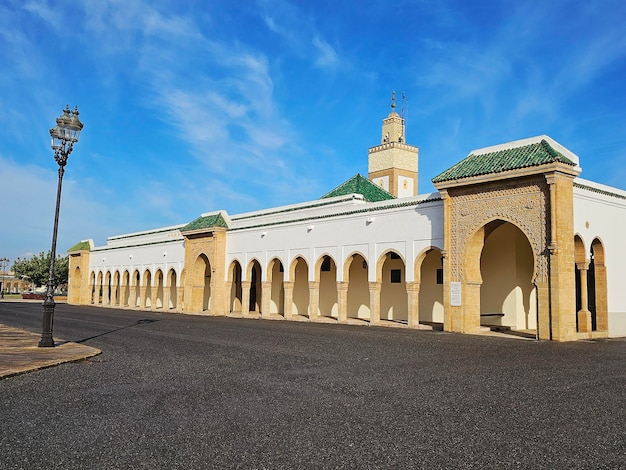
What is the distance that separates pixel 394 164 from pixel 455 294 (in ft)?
78.8

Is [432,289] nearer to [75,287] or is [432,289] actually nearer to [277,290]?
[277,290]

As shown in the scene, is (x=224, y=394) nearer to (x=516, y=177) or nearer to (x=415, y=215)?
(x=516, y=177)

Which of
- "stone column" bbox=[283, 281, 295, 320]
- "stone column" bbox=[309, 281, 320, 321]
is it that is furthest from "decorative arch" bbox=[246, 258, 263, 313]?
"stone column" bbox=[309, 281, 320, 321]

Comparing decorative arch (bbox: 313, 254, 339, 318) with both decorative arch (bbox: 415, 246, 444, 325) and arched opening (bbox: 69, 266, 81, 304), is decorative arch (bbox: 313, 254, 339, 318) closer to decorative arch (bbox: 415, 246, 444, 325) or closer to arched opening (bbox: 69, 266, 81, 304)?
decorative arch (bbox: 415, 246, 444, 325)

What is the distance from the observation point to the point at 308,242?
23.2m

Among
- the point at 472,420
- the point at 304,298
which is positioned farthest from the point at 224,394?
the point at 304,298

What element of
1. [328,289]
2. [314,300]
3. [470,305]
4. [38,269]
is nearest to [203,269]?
[328,289]

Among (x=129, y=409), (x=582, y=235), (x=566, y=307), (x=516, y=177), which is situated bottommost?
(x=129, y=409)

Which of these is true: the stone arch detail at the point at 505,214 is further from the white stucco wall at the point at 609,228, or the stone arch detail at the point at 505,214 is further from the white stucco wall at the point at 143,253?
the white stucco wall at the point at 143,253

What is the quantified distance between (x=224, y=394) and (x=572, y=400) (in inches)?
157

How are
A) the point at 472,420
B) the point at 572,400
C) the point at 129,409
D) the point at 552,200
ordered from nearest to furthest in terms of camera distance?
the point at 472,420 < the point at 129,409 < the point at 572,400 < the point at 552,200

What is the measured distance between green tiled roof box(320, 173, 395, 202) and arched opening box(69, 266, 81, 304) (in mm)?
26331

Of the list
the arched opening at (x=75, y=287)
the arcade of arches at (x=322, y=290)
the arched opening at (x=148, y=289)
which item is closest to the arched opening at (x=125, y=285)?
the arched opening at (x=148, y=289)

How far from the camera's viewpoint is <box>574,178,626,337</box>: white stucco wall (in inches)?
617
